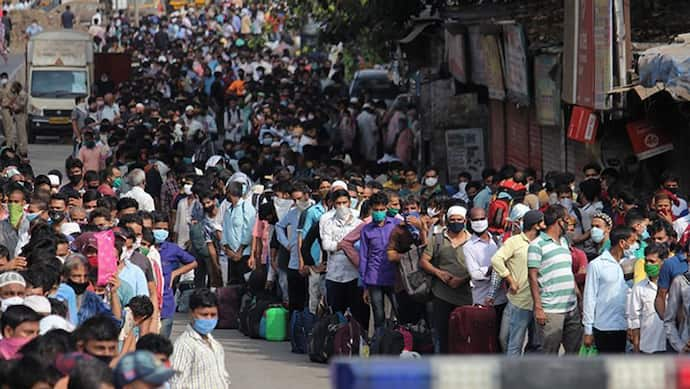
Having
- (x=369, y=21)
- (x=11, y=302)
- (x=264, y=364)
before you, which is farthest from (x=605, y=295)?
(x=369, y=21)

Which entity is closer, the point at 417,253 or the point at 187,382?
the point at 187,382

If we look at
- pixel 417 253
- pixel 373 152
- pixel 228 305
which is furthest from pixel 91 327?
pixel 373 152

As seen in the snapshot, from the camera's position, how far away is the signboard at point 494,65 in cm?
2464

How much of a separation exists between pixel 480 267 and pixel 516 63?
10.6 meters

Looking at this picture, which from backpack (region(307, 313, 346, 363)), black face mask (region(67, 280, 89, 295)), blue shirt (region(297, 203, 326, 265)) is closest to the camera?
black face mask (region(67, 280, 89, 295))

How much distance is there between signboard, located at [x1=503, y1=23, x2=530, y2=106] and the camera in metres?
23.1

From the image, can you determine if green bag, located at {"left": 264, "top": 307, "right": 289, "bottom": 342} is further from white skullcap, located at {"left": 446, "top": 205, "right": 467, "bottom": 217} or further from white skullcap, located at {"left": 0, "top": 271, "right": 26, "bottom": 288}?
white skullcap, located at {"left": 0, "top": 271, "right": 26, "bottom": 288}

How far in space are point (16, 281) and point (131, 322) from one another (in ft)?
4.61

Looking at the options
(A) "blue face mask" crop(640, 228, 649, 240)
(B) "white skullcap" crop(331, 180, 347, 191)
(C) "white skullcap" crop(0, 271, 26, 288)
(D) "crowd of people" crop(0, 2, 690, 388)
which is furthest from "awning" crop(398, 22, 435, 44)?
(C) "white skullcap" crop(0, 271, 26, 288)

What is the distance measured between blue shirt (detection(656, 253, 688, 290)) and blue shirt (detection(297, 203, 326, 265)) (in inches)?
170

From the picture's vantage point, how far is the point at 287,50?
64688mm

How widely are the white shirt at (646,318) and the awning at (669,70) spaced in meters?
4.32

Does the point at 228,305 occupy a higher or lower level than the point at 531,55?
lower

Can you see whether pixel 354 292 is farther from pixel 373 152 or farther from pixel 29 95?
pixel 29 95
